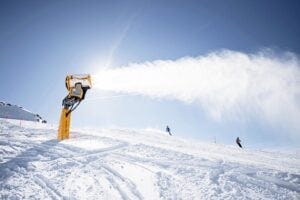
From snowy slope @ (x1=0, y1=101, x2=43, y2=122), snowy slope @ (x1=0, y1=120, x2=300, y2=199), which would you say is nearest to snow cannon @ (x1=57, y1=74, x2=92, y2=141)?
snowy slope @ (x1=0, y1=120, x2=300, y2=199)

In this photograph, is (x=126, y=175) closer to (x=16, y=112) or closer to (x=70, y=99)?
(x=70, y=99)

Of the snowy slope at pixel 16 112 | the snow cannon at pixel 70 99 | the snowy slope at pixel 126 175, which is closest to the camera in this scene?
the snowy slope at pixel 126 175

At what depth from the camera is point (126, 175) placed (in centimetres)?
1102

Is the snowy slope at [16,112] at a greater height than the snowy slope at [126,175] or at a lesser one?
greater

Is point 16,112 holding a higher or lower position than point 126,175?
higher

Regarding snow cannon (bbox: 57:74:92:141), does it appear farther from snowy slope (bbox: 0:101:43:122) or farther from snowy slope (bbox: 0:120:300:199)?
snowy slope (bbox: 0:101:43:122)

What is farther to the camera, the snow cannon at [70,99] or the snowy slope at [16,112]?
the snowy slope at [16,112]

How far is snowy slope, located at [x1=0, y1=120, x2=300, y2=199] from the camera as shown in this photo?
9438 millimetres

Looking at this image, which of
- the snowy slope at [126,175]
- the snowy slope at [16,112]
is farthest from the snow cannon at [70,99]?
the snowy slope at [16,112]

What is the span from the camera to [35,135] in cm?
1775

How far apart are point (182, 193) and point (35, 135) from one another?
445 inches

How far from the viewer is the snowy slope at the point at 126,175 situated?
31.0 feet

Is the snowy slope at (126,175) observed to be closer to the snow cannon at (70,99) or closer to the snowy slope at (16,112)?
the snow cannon at (70,99)

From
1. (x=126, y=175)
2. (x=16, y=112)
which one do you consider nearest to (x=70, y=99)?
(x=126, y=175)
